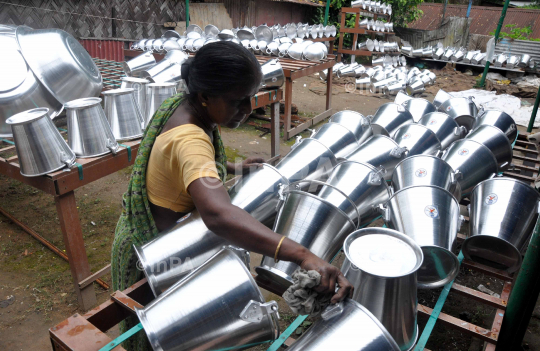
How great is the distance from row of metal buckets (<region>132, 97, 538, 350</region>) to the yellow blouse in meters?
0.12

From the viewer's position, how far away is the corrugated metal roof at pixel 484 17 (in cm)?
1605

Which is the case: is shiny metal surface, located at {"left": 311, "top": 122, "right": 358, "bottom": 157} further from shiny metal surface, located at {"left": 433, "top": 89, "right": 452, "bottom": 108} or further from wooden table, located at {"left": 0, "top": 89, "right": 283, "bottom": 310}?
shiny metal surface, located at {"left": 433, "top": 89, "right": 452, "bottom": 108}

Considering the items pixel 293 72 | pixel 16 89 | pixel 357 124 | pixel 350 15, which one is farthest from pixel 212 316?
pixel 350 15

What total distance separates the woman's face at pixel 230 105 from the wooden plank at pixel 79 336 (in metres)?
0.85

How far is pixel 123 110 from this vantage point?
2699mm

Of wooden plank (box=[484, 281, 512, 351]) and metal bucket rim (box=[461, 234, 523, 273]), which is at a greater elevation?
metal bucket rim (box=[461, 234, 523, 273])

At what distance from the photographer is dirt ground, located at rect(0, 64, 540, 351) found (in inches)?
97.1

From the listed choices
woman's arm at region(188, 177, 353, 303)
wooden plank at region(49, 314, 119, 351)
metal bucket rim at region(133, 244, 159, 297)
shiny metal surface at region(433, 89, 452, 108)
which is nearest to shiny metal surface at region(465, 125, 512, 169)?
shiny metal surface at region(433, 89, 452, 108)

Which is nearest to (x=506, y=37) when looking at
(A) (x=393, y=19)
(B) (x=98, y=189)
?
(A) (x=393, y=19)

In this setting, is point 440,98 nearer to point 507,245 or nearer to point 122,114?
point 507,245

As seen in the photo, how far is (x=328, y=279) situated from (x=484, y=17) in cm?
2011

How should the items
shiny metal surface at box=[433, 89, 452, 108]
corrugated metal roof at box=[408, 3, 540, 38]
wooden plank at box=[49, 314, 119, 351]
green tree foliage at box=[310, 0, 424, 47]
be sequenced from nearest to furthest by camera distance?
1. wooden plank at box=[49, 314, 119, 351]
2. shiny metal surface at box=[433, 89, 452, 108]
3. green tree foliage at box=[310, 0, 424, 47]
4. corrugated metal roof at box=[408, 3, 540, 38]

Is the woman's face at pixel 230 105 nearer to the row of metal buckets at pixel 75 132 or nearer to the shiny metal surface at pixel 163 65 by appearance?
the row of metal buckets at pixel 75 132

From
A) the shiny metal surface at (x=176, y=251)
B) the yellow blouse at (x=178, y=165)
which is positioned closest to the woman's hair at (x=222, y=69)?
the yellow blouse at (x=178, y=165)
